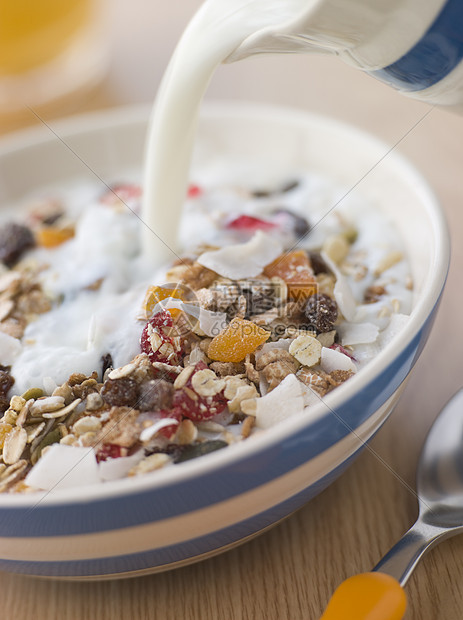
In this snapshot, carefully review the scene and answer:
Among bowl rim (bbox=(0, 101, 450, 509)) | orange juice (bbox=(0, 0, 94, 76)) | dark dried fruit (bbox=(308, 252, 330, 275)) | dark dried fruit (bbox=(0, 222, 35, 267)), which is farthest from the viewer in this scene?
orange juice (bbox=(0, 0, 94, 76))

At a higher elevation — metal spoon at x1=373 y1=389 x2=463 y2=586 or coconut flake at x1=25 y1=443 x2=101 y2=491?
coconut flake at x1=25 y1=443 x2=101 y2=491

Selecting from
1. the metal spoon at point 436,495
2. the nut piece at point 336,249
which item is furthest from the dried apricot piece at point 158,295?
the metal spoon at point 436,495

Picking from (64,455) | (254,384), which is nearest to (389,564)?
(254,384)

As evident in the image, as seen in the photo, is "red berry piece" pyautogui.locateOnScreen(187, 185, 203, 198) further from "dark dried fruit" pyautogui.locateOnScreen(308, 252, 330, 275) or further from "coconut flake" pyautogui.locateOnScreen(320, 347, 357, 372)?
"coconut flake" pyautogui.locateOnScreen(320, 347, 357, 372)

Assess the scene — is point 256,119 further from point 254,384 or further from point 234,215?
point 254,384

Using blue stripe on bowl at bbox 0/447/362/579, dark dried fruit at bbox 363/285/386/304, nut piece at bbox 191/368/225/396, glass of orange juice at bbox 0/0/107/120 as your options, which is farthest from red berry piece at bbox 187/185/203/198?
glass of orange juice at bbox 0/0/107/120

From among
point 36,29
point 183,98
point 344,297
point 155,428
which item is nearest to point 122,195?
point 183,98

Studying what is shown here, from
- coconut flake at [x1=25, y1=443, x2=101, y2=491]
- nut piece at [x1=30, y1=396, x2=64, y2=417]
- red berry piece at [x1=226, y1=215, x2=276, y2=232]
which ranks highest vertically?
red berry piece at [x1=226, y1=215, x2=276, y2=232]

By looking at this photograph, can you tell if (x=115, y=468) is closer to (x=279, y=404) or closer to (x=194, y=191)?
(x=279, y=404)
